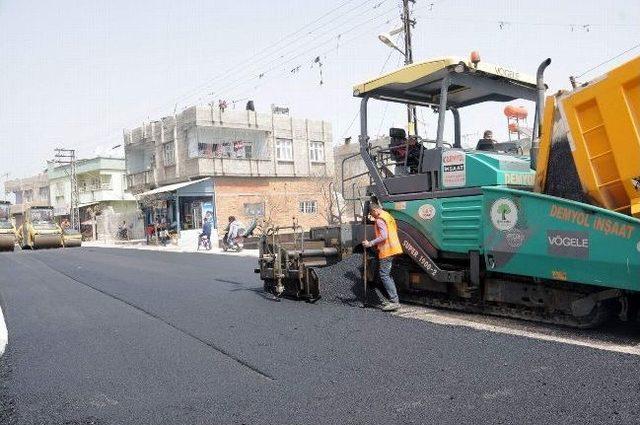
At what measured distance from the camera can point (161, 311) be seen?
272 inches

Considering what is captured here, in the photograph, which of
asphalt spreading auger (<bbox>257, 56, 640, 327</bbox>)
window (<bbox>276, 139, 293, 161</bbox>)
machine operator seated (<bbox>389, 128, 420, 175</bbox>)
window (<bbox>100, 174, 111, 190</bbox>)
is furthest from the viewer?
window (<bbox>100, 174, 111, 190</bbox>)

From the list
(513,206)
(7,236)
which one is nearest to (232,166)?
(7,236)

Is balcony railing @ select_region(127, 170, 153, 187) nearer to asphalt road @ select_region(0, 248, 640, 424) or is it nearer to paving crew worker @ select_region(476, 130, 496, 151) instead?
asphalt road @ select_region(0, 248, 640, 424)

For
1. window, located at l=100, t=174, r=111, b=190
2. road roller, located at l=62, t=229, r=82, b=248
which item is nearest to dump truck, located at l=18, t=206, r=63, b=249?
road roller, located at l=62, t=229, r=82, b=248

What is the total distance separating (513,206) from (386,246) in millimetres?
1666

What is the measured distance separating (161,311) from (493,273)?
13.9 feet

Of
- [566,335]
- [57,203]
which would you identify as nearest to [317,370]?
[566,335]

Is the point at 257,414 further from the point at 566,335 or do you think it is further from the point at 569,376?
the point at 566,335

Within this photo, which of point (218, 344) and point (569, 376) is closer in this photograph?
point (569, 376)

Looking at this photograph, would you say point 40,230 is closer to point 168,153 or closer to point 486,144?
point 168,153

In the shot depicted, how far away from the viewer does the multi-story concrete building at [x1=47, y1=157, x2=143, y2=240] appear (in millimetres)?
37750

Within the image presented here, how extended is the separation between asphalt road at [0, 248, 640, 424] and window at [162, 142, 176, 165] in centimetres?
2483

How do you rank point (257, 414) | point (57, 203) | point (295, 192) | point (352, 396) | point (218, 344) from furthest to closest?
point (57, 203) < point (295, 192) < point (218, 344) < point (352, 396) < point (257, 414)

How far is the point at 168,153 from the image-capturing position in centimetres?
3125
